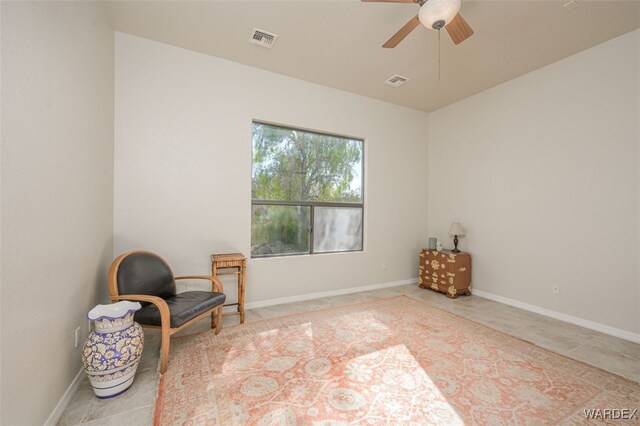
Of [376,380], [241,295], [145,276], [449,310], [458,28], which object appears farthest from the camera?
[449,310]

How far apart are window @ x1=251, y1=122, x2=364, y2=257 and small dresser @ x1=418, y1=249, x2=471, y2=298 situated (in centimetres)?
117

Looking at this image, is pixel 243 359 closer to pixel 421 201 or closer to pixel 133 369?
pixel 133 369

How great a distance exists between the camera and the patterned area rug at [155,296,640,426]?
1.59 metres

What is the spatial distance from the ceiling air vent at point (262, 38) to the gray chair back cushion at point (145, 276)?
241cm

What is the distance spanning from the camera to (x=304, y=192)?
378cm

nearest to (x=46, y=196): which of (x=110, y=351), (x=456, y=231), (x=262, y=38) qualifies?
(x=110, y=351)

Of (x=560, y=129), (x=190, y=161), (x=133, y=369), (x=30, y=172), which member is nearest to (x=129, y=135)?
(x=190, y=161)

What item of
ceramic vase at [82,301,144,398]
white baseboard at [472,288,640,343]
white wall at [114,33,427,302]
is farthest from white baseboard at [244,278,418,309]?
ceramic vase at [82,301,144,398]

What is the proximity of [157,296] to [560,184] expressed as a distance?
4503 mm

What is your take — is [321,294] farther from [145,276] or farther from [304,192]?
[145,276]

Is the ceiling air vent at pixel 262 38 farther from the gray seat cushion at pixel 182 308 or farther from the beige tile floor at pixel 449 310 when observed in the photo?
the beige tile floor at pixel 449 310

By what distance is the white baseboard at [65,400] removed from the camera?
148 cm

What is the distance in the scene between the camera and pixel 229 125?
3221mm

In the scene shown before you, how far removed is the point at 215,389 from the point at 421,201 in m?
4.14
